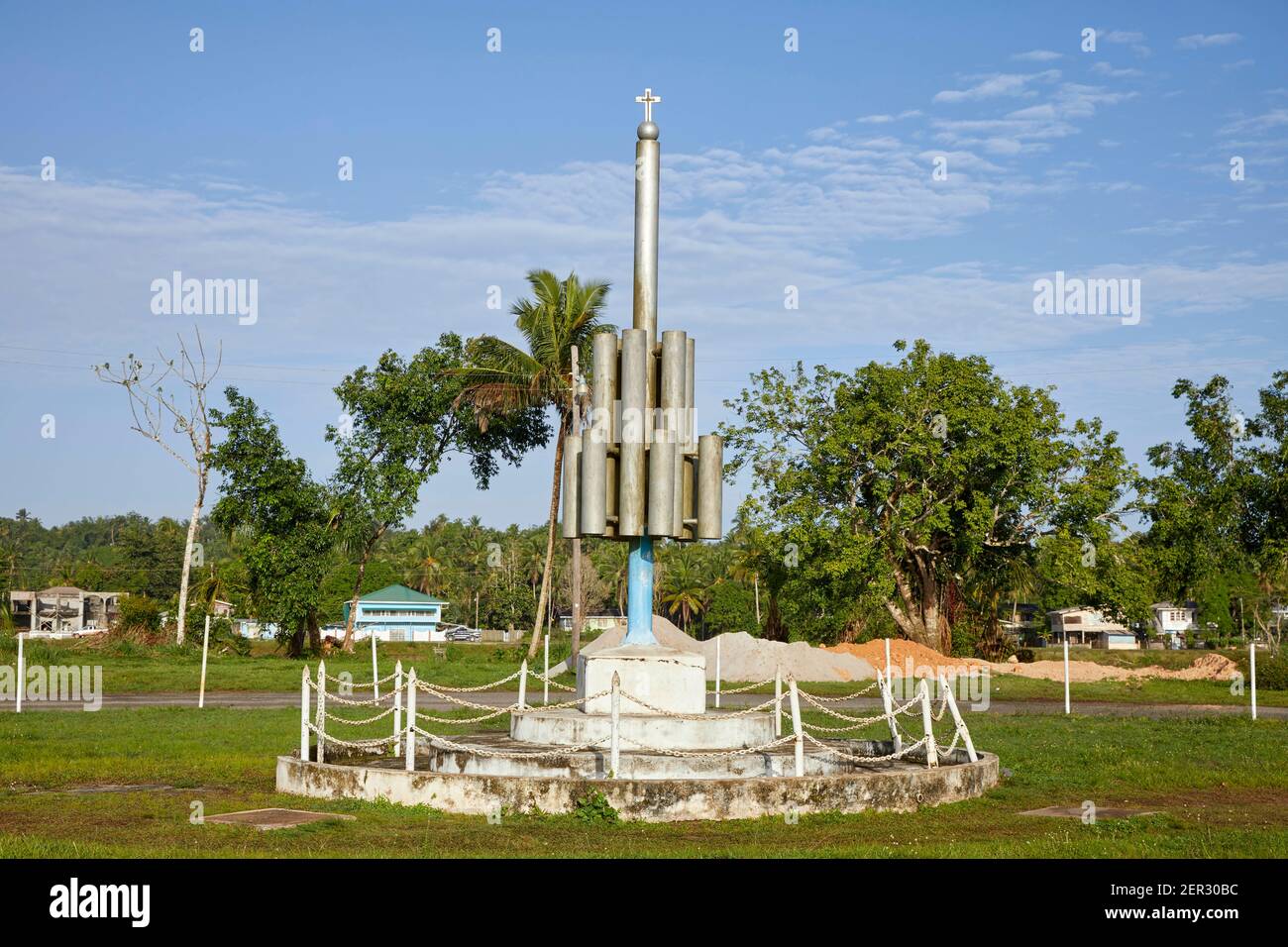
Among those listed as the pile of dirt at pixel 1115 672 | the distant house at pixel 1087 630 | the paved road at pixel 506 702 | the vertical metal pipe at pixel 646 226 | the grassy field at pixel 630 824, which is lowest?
the distant house at pixel 1087 630

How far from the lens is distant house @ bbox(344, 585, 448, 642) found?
101 metres

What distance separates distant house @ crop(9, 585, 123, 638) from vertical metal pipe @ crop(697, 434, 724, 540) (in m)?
85.4

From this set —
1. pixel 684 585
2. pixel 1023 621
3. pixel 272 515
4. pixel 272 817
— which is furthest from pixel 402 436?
pixel 1023 621

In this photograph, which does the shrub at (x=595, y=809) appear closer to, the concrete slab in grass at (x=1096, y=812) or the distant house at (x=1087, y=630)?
the concrete slab in grass at (x=1096, y=812)

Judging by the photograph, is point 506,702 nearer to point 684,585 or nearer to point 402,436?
point 402,436

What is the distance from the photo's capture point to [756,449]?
174 feet

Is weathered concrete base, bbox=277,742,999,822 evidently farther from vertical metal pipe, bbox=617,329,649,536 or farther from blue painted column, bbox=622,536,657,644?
vertical metal pipe, bbox=617,329,649,536

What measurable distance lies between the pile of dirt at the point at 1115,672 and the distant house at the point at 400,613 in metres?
59.3

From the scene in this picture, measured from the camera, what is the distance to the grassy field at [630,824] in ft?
37.5

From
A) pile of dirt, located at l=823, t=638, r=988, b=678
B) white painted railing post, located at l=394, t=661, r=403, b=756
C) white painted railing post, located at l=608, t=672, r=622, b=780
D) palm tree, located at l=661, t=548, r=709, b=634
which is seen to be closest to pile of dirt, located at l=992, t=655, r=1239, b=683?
pile of dirt, located at l=823, t=638, r=988, b=678

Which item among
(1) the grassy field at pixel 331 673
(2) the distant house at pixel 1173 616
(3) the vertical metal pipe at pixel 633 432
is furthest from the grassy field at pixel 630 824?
(2) the distant house at pixel 1173 616

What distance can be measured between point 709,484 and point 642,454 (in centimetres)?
109

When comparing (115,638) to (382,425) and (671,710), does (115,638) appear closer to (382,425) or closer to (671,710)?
(382,425)
